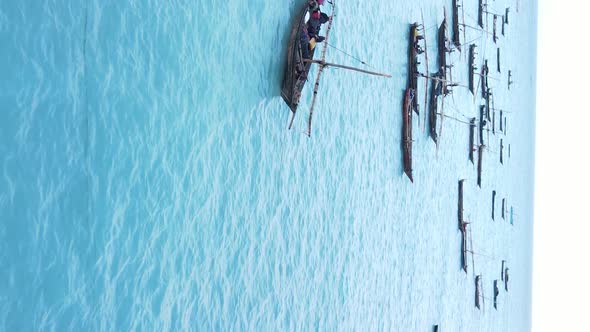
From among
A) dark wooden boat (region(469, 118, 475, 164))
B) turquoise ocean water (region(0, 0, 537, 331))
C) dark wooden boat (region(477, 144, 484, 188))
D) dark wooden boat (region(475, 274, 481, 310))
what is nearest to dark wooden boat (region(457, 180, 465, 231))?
dark wooden boat (region(469, 118, 475, 164))

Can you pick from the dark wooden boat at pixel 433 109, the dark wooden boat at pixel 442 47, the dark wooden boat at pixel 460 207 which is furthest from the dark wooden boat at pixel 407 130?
the dark wooden boat at pixel 460 207

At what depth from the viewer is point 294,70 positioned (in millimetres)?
3875

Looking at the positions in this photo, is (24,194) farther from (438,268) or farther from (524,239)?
(524,239)

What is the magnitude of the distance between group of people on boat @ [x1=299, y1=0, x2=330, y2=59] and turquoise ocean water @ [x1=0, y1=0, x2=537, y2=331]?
0.13m

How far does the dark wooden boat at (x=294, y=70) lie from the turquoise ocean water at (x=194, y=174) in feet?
0.20

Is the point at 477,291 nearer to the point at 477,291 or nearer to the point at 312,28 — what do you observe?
the point at 477,291

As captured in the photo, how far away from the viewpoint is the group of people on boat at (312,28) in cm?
398

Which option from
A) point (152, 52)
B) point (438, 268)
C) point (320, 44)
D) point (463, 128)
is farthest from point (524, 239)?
point (152, 52)

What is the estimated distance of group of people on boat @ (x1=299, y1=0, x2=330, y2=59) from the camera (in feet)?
13.1

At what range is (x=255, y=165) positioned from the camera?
3.64 metres

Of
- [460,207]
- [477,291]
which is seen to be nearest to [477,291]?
[477,291]

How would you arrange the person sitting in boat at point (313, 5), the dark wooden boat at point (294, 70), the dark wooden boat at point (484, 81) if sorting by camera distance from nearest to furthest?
the dark wooden boat at point (294, 70) → the person sitting in boat at point (313, 5) → the dark wooden boat at point (484, 81)

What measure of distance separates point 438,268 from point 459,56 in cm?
329

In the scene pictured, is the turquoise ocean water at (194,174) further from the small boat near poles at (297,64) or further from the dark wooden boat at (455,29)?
the dark wooden boat at (455,29)
